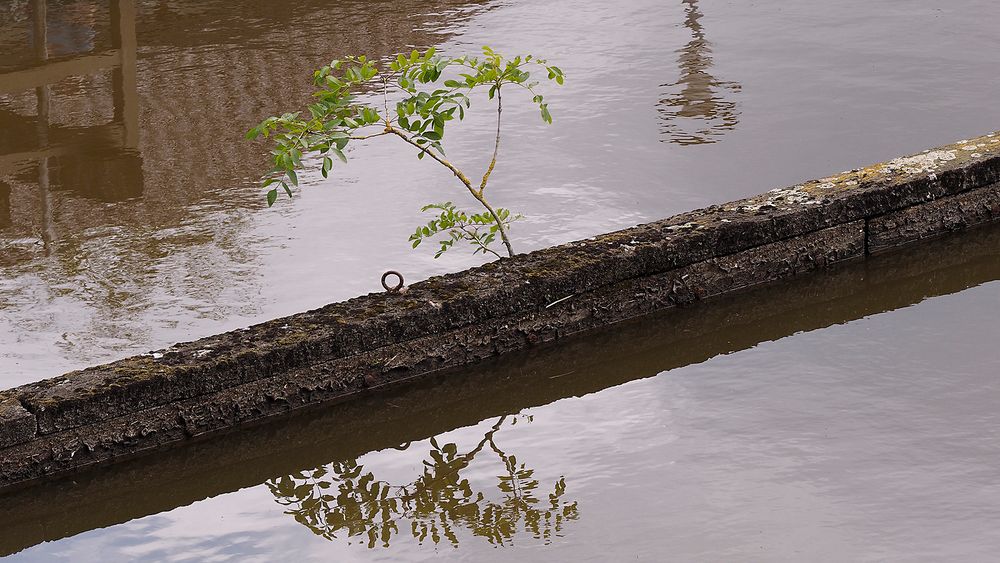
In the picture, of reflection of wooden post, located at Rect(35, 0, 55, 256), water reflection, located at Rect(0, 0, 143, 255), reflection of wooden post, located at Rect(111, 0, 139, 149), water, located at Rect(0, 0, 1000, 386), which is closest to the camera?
water, located at Rect(0, 0, 1000, 386)

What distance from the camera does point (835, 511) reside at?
12.3ft

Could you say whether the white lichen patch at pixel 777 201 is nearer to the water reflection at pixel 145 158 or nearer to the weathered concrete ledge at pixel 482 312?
the weathered concrete ledge at pixel 482 312

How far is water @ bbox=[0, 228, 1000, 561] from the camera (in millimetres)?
3734

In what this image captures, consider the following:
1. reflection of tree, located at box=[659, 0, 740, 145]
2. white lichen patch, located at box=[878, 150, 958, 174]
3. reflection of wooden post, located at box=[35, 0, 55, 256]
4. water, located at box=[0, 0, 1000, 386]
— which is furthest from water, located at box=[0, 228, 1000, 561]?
reflection of wooden post, located at box=[35, 0, 55, 256]


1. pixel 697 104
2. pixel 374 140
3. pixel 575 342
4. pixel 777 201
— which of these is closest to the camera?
pixel 575 342

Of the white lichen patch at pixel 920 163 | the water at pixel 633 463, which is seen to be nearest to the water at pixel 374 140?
the white lichen patch at pixel 920 163

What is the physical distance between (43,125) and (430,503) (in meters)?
5.35

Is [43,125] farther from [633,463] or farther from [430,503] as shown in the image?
[633,463]

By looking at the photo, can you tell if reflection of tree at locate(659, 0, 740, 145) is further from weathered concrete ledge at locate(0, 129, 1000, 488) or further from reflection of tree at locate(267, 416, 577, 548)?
reflection of tree at locate(267, 416, 577, 548)

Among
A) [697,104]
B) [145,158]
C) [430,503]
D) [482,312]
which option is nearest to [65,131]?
[145,158]

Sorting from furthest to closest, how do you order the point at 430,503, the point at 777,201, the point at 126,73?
1. the point at 126,73
2. the point at 777,201
3. the point at 430,503

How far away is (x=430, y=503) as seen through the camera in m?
4.07

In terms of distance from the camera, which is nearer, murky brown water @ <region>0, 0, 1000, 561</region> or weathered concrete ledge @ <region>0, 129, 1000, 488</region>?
murky brown water @ <region>0, 0, 1000, 561</region>

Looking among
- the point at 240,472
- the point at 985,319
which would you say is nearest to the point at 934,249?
the point at 985,319
